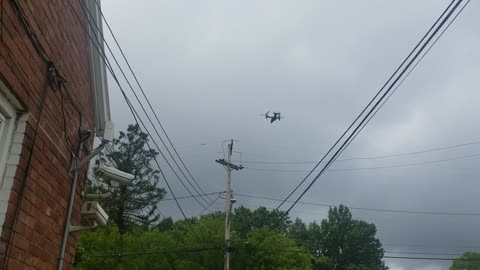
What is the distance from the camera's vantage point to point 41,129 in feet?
15.7

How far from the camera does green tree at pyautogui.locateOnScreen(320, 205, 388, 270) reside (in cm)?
5756

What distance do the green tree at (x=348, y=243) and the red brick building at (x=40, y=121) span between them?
5393 cm

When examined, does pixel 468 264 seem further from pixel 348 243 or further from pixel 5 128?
pixel 5 128

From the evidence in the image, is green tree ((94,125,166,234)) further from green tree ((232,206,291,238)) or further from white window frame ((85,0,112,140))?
white window frame ((85,0,112,140))

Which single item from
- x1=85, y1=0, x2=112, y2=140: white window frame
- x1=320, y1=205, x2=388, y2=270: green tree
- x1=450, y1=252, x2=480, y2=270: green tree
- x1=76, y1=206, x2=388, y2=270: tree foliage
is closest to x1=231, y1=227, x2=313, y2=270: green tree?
x1=76, y1=206, x2=388, y2=270: tree foliage

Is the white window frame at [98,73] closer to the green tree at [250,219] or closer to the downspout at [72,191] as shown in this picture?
the downspout at [72,191]

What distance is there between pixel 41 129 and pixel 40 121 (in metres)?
0.09

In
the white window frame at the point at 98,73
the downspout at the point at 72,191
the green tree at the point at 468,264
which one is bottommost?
the downspout at the point at 72,191

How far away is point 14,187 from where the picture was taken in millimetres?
4266

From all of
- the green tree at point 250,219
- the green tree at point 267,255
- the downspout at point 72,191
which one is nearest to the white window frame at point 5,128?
the downspout at point 72,191

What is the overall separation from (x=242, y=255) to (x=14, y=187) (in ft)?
83.4

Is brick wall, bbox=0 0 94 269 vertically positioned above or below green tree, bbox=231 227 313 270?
below

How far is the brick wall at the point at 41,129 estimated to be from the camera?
415cm

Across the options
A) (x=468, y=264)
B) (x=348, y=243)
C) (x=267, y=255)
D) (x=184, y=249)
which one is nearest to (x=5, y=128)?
(x=184, y=249)
